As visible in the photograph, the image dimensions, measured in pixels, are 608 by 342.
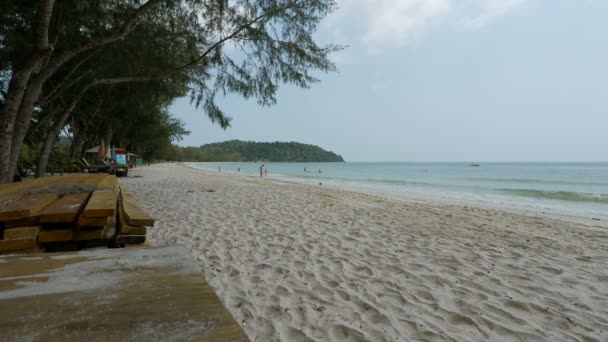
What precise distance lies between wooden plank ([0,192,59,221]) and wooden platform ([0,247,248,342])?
0.51 metres

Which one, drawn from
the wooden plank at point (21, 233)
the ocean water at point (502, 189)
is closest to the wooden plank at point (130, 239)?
Answer: the wooden plank at point (21, 233)

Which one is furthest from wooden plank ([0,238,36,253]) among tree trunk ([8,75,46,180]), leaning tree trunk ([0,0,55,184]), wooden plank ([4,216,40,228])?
tree trunk ([8,75,46,180])

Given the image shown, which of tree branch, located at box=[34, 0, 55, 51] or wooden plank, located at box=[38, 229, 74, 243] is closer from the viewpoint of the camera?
wooden plank, located at box=[38, 229, 74, 243]

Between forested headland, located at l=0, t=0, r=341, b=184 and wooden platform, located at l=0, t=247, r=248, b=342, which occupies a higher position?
forested headland, located at l=0, t=0, r=341, b=184

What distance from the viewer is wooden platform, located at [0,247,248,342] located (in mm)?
832

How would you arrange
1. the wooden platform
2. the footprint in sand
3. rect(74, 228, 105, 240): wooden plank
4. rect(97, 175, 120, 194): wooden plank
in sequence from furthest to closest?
rect(97, 175, 120, 194): wooden plank
the footprint in sand
rect(74, 228, 105, 240): wooden plank
the wooden platform

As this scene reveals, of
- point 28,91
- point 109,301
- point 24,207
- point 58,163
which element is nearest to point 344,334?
point 109,301

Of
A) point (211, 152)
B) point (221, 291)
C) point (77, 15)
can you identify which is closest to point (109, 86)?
point (77, 15)

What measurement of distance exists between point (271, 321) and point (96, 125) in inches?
1015

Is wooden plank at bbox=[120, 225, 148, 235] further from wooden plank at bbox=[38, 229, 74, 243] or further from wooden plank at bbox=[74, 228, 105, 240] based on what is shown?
Answer: wooden plank at bbox=[38, 229, 74, 243]

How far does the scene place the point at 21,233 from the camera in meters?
1.80

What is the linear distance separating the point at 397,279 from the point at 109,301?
9.15 feet

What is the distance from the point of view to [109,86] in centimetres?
1102

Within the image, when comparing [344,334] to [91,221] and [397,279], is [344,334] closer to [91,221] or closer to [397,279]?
[397,279]
